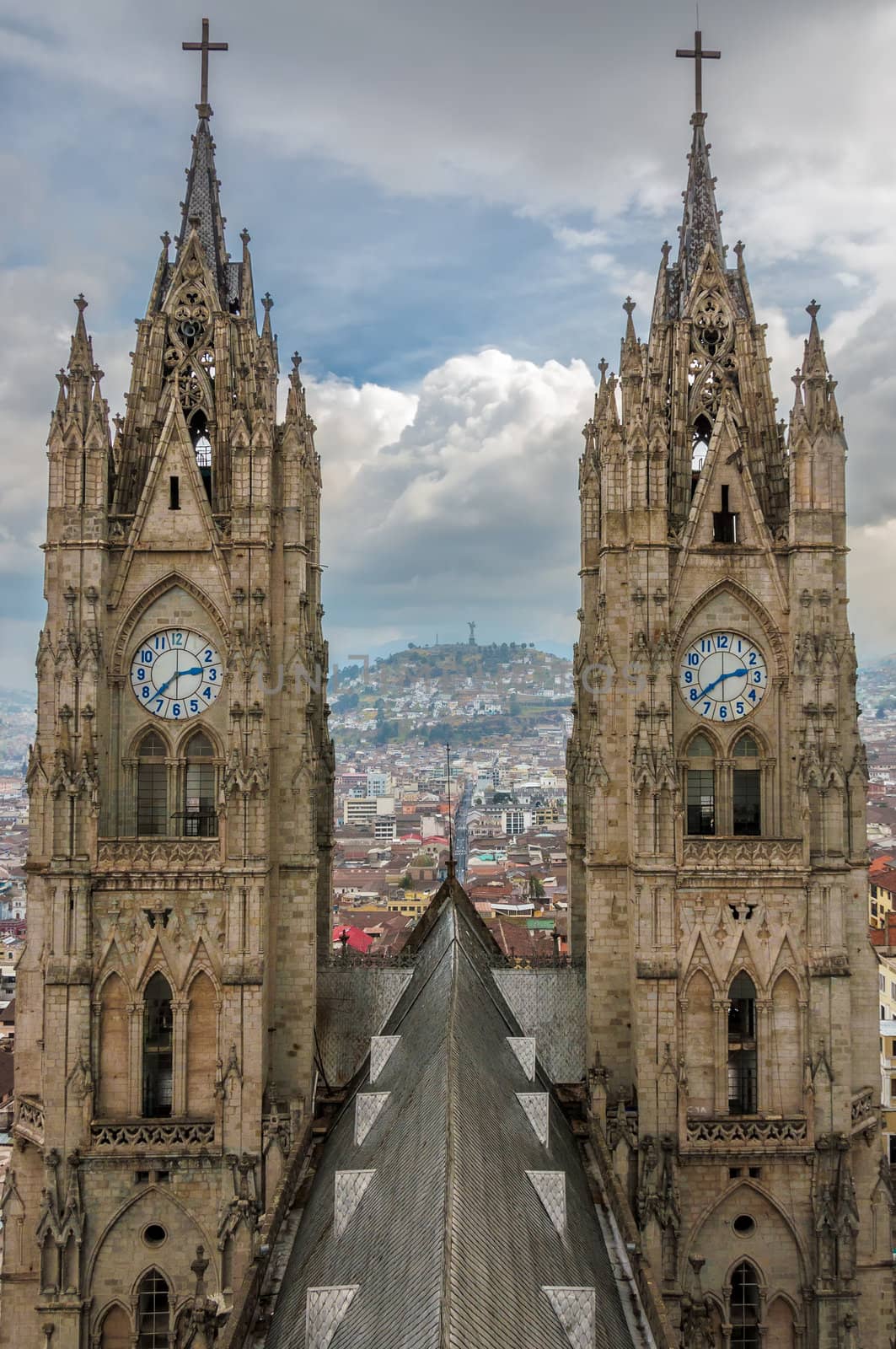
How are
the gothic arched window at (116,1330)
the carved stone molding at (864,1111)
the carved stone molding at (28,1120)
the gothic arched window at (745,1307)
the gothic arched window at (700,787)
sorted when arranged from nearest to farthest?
1. the gothic arched window at (116,1330)
2. the gothic arched window at (745,1307)
3. the carved stone molding at (28,1120)
4. the carved stone molding at (864,1111)
5. the gothic arched window at (700,787)

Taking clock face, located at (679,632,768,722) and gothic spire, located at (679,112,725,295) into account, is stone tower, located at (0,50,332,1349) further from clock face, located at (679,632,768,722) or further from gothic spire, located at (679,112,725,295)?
gothic spire, located at (679,112,725,295)

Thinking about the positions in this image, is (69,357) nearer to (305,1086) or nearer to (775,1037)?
(305,1086)

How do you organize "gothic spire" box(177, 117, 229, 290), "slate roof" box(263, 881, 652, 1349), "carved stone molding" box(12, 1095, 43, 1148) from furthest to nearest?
"gothic spire" box(177, 117, 229, 290) → "carved stone molding" box(12, 1095, 43, 1148) → "slate roof" box(263, 881, 652, 1349)

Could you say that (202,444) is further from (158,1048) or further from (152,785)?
(158,1048)

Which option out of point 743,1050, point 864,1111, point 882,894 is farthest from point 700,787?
point 882,894

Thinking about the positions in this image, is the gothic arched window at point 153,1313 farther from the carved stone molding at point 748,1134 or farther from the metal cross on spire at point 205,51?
the metal cross on spire at point 205,51

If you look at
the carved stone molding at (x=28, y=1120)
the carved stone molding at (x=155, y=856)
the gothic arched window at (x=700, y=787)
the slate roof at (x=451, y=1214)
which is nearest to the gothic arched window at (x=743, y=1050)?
the gothic arched window at (x=700, y=787)

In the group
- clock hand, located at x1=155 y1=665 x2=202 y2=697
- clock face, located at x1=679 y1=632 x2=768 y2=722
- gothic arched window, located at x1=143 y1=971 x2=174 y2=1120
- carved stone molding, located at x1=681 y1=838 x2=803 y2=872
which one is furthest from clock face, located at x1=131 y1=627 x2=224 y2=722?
carved stone molding, located at x1=681 y1=838 x2=803 y2=872
